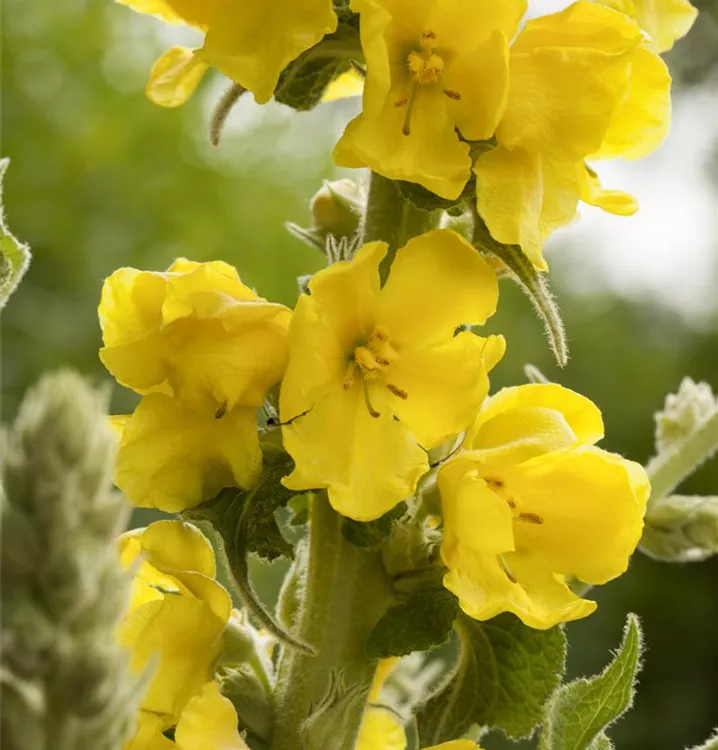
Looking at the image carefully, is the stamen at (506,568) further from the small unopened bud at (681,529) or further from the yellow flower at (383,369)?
the small unopened bud at (681,529)

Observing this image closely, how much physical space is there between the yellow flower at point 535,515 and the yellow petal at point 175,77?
30 centimetres

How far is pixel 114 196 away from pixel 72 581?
3.80 metres

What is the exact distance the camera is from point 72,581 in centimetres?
31

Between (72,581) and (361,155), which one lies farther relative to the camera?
(361,155)

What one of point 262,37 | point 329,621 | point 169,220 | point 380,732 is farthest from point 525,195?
point 169,220

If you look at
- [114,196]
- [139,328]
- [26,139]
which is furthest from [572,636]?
[139,328]

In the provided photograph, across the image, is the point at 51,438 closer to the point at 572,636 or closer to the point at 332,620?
the point at 332,620

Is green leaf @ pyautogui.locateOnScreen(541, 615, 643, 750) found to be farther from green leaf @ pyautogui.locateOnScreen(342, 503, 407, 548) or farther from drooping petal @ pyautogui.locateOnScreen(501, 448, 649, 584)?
green leaf @ pyautogui.locateOnScreen(342, 503, 407, 548)

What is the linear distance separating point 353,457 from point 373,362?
7cm

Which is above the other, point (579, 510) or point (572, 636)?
point (579, 510)

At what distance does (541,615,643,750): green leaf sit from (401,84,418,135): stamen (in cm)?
31

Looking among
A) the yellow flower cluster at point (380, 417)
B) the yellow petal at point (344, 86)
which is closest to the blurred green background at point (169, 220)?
the yellow petal at point (344, 86)

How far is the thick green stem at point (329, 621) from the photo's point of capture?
69 centimetres

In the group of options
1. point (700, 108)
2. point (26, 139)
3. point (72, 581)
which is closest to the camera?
point (72, 581)
